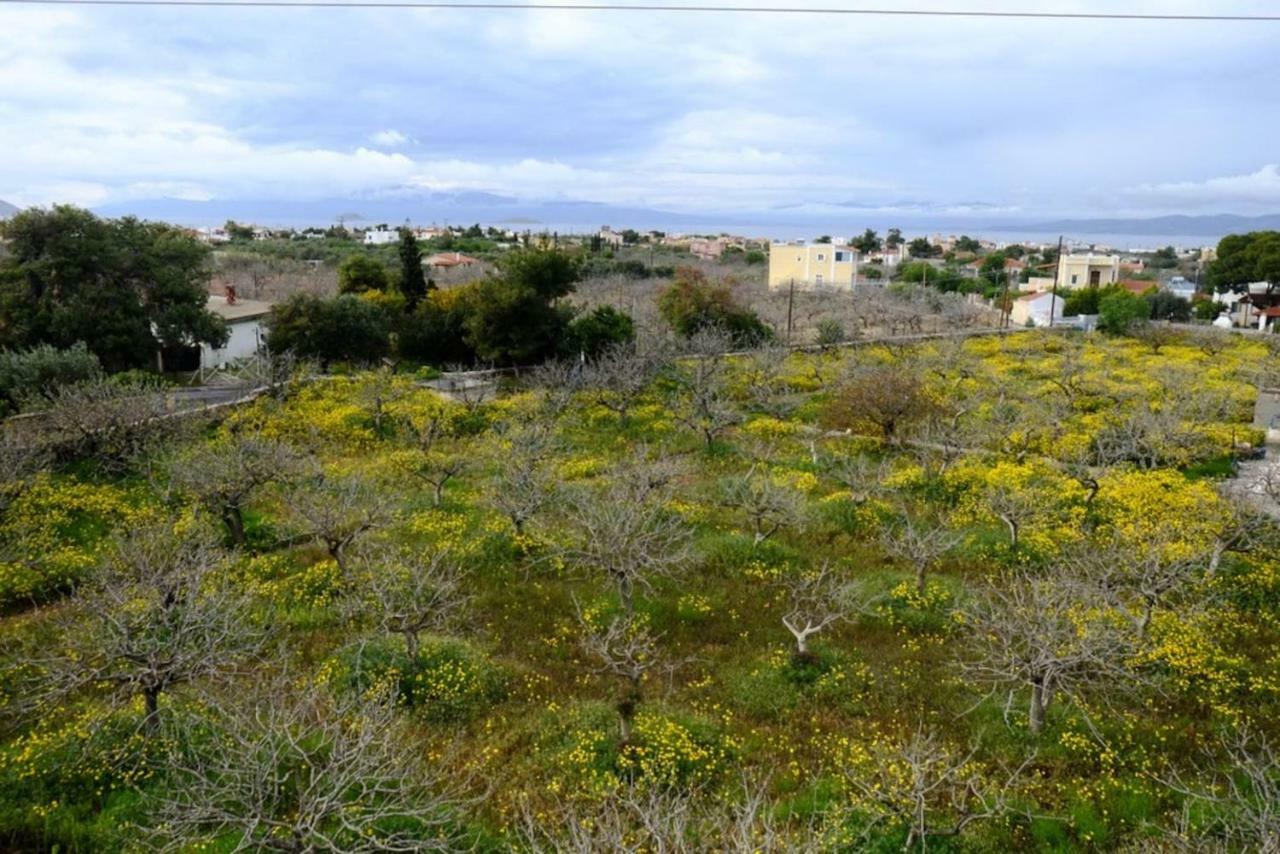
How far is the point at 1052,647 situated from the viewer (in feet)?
25.9

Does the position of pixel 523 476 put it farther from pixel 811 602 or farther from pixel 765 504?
pixel 811 602

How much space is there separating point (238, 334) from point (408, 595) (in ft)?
84.2

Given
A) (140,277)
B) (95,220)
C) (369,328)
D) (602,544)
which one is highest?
(95,220)

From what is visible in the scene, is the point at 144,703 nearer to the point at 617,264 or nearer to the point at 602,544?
the point at 602,544

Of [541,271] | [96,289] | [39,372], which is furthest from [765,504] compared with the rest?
[96,289]

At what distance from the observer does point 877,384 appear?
19.3 metres

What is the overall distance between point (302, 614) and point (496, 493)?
3977 mm

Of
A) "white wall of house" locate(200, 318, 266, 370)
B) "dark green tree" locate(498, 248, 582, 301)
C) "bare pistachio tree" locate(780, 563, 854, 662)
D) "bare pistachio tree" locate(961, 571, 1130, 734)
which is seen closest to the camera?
"bare pistachio tree" locate(961, 571, 1130, 734)

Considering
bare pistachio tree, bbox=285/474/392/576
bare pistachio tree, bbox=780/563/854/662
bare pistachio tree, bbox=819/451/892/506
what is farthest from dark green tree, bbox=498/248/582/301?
bare pistachio tree, bbox=780/563/854/662

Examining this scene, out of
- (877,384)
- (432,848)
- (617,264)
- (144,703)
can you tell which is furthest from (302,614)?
(617,264)

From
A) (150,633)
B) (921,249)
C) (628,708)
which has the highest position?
(921,249)

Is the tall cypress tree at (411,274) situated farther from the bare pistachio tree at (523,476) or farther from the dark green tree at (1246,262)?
the dark green tree at (1246,262)

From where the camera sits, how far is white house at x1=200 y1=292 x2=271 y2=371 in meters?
29.0

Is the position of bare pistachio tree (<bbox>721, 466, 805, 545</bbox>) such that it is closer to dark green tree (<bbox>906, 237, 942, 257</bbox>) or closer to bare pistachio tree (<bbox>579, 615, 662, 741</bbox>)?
bare pistachio tree (<bbox>579, 615, 662, 741</bbox>)
